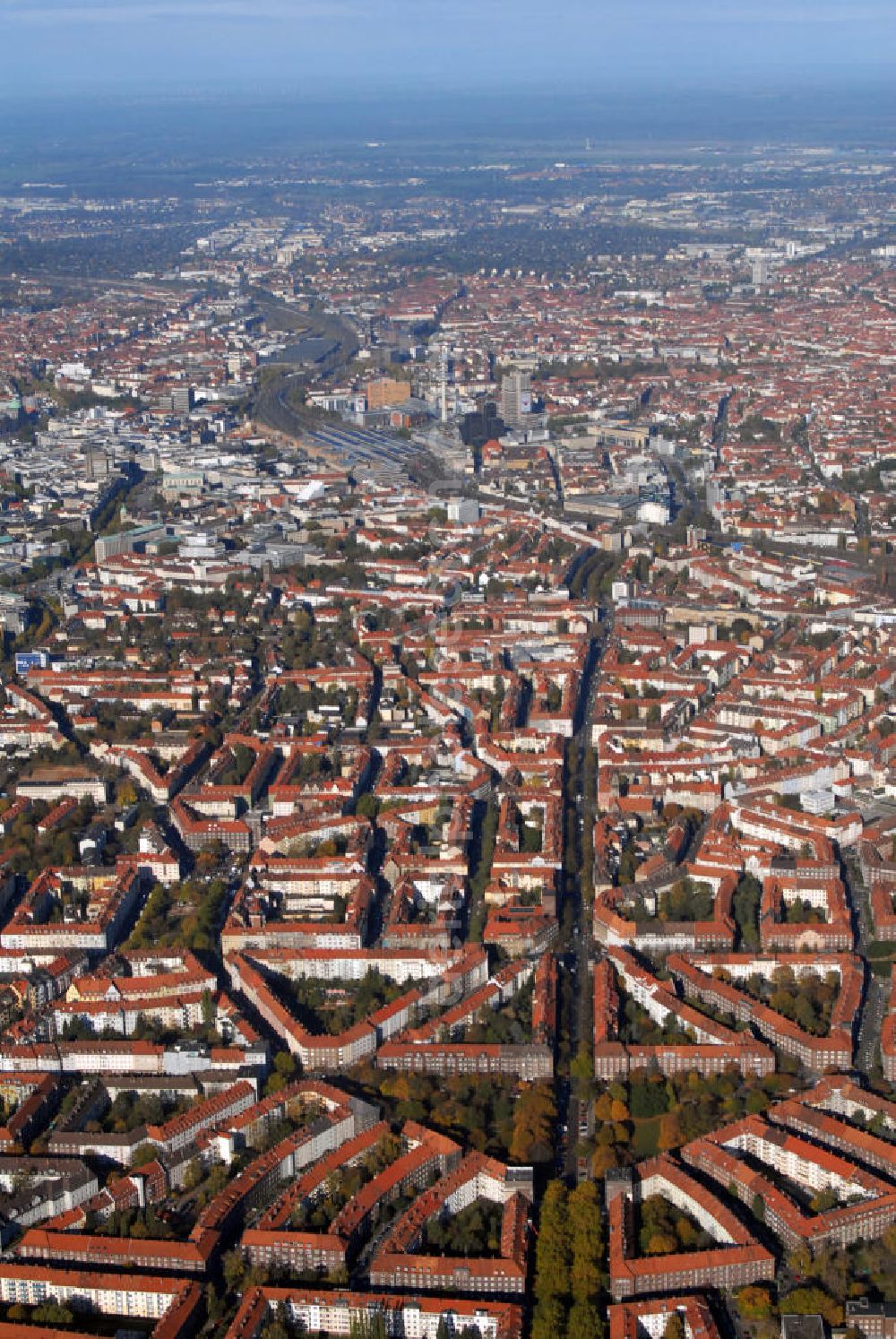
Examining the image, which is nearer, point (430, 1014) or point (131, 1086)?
point (131, 1086)

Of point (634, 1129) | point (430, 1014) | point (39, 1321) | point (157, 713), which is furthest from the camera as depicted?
point (157, 713)

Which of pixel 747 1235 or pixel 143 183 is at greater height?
pixel 747 1235

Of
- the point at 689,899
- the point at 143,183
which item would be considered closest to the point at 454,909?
the point at 689,899

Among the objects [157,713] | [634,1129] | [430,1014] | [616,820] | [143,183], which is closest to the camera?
[634,1129]

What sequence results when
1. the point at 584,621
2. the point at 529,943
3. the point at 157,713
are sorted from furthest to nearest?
the point at 584,621, the point at 157,713, the point at 529,943

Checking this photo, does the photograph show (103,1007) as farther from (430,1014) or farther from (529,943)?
(529,943)

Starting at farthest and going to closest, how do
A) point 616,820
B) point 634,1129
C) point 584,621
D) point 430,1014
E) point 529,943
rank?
point 584,621
point 616,820
point 529,943
point 430,1014
point 634,1129

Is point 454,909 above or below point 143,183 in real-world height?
above

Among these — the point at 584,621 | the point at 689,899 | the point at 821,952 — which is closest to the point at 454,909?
the point at 689,899

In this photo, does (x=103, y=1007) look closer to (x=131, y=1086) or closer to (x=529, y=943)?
(x=131, y=1086)
